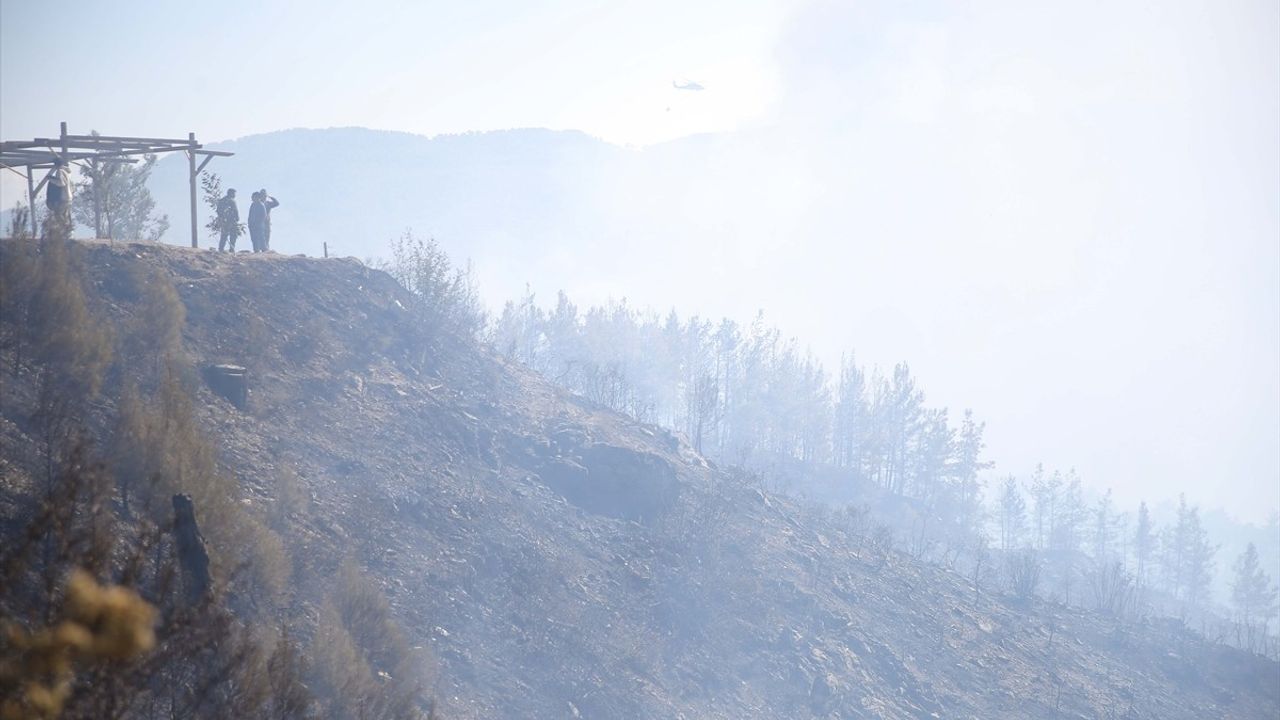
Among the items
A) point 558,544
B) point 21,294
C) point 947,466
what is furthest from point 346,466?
point 947,466

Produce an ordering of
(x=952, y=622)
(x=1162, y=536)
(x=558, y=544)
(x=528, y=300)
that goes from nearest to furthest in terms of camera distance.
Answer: (x=558, y=544)
(x=952, y=622)
(x=528, y=300)
(x=1162, y=536)

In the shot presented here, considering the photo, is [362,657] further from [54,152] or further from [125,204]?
[125,204]

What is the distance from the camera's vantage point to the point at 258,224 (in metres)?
29.7

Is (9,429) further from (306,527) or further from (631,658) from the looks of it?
(631,658)

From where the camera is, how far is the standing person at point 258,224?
96.3 ft

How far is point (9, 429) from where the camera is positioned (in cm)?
1486

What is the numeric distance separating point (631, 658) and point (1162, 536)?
264ft

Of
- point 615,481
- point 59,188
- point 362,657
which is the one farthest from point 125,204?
point 362,657

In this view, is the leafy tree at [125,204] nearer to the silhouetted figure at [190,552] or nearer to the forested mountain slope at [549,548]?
the forested mountain slope at [549,548]

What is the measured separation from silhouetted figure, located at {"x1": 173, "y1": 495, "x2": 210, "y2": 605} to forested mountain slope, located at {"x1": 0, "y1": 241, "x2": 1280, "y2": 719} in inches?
98.1

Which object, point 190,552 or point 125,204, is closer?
point 190,552

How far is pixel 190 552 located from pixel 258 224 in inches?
784

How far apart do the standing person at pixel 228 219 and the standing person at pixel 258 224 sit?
0.51 meters

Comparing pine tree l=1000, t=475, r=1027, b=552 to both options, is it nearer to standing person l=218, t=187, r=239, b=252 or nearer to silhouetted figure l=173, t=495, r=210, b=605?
standing person l=218, t=187, r=239, b=252
